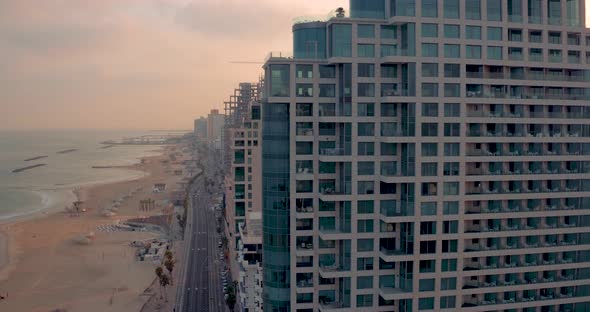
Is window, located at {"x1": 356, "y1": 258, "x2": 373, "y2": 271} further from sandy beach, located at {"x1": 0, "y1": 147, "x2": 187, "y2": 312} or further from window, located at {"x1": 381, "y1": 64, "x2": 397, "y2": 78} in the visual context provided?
sandy beach, located at {"x1": 0, "y1": 147, "x2": 187, "y2": 312}

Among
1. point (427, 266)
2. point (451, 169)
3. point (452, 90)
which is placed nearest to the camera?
point (452, 90)

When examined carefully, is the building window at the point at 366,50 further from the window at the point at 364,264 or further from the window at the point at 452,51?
the window at the point at 364,264

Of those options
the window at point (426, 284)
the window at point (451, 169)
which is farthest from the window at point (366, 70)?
the window at point (426, 284)

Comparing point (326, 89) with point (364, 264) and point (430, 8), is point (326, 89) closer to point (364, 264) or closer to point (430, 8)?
point (430, 8)

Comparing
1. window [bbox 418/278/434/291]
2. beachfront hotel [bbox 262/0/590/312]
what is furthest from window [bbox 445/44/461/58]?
window [bbox 418/278/434/291]

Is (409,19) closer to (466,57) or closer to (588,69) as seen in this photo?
(466,57)

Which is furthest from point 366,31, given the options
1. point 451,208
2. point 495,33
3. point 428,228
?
point 428,228
